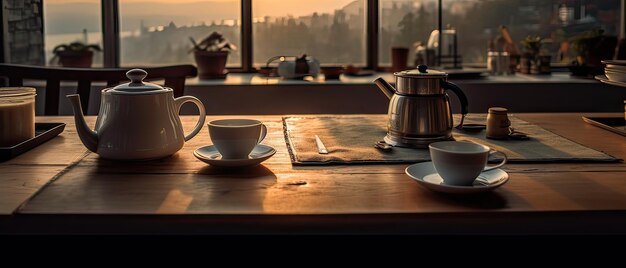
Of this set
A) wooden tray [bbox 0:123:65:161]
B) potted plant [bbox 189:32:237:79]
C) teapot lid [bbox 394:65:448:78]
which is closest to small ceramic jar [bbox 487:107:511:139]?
teapot lid [bbox 394:65:448:78]

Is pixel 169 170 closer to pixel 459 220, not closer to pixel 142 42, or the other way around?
pixel 459 220

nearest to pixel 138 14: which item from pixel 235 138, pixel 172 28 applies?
pixel 172 28

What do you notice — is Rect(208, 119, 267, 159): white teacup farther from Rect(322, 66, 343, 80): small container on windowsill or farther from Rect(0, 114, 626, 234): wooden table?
Rect(322, 66, 343, 80): small container on windowsill

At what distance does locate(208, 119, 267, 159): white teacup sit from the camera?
1.11m

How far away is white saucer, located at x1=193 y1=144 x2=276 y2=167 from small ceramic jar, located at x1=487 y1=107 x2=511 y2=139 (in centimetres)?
49

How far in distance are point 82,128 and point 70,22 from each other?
89.8 inches

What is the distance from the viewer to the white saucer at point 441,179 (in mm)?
933

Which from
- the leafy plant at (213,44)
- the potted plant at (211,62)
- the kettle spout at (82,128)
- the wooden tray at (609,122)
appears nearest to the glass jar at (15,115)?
the kettle spout at (82,128)

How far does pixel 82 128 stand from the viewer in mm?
1155

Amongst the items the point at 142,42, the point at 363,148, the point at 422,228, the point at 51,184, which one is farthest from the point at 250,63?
the point at 422,228

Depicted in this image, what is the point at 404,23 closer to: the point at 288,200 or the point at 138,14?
the point at 138,14

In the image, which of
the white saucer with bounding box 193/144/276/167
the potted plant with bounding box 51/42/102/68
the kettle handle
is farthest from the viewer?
the potted plant with bounding box 51/42/102/68

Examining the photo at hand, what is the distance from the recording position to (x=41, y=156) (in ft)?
4.07

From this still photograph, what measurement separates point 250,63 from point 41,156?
6.89ft
